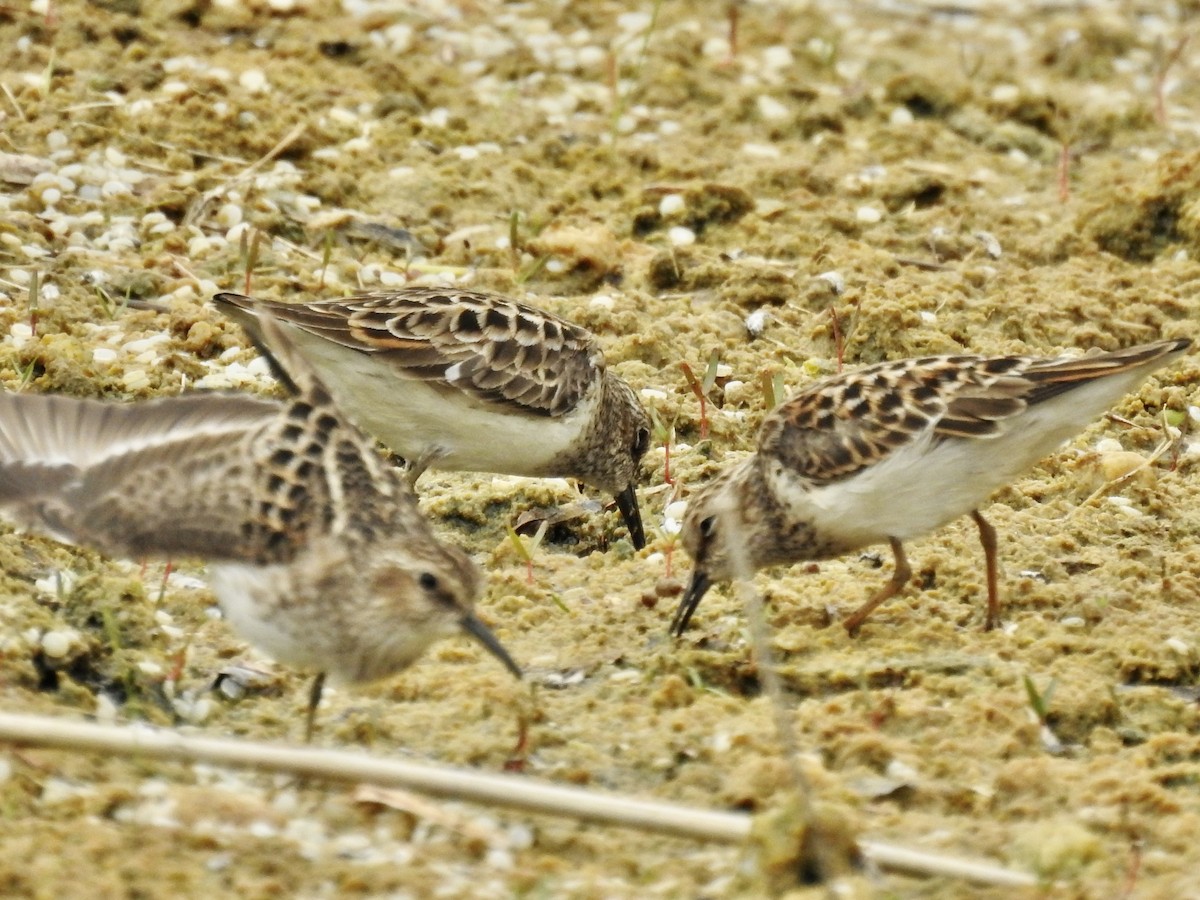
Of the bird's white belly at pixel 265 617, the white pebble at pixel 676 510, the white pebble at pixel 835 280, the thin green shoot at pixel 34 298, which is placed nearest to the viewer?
the bird's white belly at pixel 265 617

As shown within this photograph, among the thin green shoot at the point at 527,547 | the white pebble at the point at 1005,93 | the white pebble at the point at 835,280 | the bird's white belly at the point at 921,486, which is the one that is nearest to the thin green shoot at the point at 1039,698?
the bird's white belly at the point at 921,486

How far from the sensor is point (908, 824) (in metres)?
5.82

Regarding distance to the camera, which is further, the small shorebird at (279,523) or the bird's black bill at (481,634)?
the bird's black bill at (481,634)

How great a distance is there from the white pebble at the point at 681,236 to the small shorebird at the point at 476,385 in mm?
1789

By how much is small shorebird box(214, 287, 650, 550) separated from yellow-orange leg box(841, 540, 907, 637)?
135cm

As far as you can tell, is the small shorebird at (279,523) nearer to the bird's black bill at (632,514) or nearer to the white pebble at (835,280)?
the bird's black bill at (632,514)

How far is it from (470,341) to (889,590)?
2.39 m

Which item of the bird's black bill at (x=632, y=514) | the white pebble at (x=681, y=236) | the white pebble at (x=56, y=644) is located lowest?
the bird's black bill at (x=632, y=514)

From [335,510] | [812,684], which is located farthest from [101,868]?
[812,684]

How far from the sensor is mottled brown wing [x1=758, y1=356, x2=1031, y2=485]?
733 cm

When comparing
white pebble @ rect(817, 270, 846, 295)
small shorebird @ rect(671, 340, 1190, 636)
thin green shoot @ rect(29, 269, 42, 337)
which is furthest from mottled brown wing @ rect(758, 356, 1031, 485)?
thin green shoot @ rect(29, 269, 42, 337)

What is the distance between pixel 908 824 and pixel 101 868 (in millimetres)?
2396

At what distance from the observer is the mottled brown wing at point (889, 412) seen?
7.33 metres

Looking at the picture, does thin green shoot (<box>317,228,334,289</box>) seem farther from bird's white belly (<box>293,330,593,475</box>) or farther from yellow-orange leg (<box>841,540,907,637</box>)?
yellow-orange leg (<box>841,540,907,637</box>)
